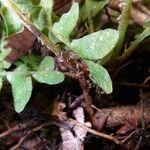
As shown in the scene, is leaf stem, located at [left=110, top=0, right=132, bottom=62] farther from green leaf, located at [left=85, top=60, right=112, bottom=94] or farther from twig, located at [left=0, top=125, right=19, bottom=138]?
twig, located at [left=0, top=125, right=19, bottom=138]

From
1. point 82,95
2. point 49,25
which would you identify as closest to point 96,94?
point 82,95

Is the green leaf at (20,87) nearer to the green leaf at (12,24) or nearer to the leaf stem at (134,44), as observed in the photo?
the green leaf at (12,24)

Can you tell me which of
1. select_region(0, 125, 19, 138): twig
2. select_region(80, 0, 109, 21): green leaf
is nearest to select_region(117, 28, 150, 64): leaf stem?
select_region(80, 0, 109, 21): green leaf

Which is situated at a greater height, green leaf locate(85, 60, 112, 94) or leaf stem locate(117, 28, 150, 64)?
green leaf locate(85, 60, 112, 94)

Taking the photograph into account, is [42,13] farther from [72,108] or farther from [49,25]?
[72,108]

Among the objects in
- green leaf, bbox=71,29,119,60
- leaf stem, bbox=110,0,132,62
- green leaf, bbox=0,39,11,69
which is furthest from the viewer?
green leaf, bbox=0,39,11,69

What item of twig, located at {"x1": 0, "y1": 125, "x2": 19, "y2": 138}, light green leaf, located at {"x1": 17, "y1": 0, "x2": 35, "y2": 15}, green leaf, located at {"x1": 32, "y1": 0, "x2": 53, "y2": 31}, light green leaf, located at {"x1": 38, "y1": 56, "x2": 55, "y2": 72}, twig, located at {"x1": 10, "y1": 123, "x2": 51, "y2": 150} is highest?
light green leaf, located at {"x1": 17, "y1": 0, "x2": 35, "y2": 15}

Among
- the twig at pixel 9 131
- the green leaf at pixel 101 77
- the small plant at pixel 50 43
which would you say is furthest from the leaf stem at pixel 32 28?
the twig at pixel 9 131

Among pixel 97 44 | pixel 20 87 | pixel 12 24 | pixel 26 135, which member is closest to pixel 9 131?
pixel 26 135
